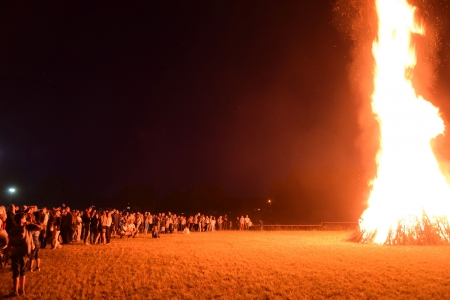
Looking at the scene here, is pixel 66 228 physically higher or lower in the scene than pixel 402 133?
lower

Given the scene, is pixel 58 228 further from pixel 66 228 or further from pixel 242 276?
pixel 242 276

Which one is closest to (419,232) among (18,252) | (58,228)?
(18,252)

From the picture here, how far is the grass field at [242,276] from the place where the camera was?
350 inches

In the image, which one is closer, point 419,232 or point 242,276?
point 242,276

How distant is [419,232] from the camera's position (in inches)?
772

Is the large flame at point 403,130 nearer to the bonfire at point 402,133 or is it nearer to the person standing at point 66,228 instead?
the bonfire at point 402,133

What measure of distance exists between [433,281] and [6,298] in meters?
11.1

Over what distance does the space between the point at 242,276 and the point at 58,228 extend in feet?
39.4

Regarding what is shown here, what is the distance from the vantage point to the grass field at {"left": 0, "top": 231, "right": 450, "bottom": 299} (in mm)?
8898

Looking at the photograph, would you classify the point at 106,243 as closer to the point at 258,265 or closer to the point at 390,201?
the point at 258,265

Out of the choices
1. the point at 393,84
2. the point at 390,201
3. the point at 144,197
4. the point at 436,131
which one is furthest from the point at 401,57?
the point at 144,197

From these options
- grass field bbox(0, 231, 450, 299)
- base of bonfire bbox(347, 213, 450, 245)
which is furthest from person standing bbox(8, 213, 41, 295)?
base of bonfire bbox(347, 213, 450, 245)

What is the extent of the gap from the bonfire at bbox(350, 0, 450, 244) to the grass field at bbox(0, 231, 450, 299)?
6851 mm

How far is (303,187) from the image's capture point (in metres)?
78.2
